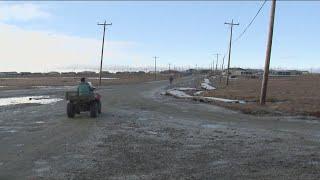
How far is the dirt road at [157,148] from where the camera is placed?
11.1 meters

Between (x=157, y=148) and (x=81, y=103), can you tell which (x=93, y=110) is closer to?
(x=81, y=103)

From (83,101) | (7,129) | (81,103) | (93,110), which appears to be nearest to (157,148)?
(7,129)

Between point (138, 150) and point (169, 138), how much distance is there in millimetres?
3035

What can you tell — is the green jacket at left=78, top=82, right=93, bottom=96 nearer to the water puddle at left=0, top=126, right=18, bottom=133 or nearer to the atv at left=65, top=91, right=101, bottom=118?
the atv at left=65, top=91, right=101, bottom=118

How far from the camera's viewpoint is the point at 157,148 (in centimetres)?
1495

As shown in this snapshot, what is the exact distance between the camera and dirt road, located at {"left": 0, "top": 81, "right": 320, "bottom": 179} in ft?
36.4

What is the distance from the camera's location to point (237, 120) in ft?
81.5

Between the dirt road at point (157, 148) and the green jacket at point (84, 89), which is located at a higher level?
the green jacket at point (84, 89)

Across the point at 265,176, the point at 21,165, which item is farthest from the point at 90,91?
the point at 265,176

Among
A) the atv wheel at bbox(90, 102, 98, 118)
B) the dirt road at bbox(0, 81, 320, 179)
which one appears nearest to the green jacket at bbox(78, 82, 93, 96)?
the atv wheel at bbox(90, 102, 98, 118)

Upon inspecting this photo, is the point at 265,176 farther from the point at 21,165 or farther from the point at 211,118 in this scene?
the point at 211,118

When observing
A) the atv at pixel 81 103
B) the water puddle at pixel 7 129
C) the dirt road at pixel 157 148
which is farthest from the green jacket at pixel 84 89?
the water puddle at pixel 7 129

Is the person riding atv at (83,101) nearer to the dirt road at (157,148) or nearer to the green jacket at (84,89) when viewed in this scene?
the green jacket at (84,89)

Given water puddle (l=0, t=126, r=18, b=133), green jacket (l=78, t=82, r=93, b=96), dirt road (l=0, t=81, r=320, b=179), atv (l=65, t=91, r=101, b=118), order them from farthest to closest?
green jacket (l=78, t=82, r=93, b=96), atv (l=65, t=91, r=101, b=118), water puddle (l=0, t=126, r=18, b=133), dirt road (l=0, t=81, r=320, b=179)
